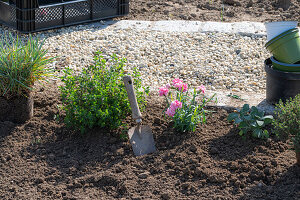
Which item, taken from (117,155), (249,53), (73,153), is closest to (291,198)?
(117,155)

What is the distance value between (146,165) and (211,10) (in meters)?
4.25

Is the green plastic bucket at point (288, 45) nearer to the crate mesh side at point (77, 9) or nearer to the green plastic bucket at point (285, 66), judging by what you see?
the green plastic bucket at point (285, 66)

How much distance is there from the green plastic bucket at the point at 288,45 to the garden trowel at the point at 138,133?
56.4 inches

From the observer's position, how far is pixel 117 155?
394cm

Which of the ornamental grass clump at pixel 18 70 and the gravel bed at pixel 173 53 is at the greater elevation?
the ornamental grass clump at pixel 18 70

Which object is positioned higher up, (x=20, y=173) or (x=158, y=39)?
(x=158, y=39)

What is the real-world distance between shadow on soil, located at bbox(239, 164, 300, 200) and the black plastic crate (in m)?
4.12

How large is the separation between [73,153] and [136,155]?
0.54 meters

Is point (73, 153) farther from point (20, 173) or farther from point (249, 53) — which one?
point (249, 53)

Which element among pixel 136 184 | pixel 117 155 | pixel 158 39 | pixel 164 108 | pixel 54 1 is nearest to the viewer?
pixel 136 184

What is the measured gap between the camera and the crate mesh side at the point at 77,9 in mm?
6688

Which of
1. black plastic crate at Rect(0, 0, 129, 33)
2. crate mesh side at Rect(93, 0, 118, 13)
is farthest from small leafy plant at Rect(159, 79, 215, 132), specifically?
crate mesh side at Rect(93, 0, 118, 13)

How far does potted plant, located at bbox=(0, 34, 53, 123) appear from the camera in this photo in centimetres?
415

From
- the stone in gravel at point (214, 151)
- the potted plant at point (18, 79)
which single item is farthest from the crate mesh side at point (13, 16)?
the stone in gravel at point (214, 151)
